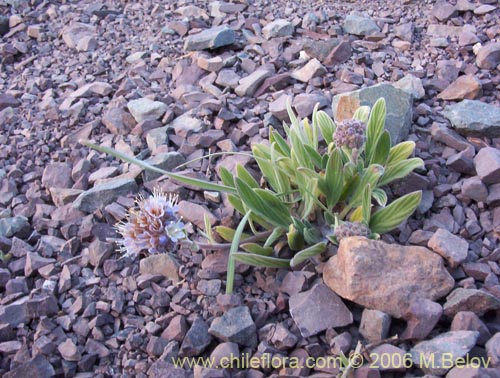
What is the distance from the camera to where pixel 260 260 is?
7.75 ft

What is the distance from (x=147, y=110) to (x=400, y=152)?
1.44 m

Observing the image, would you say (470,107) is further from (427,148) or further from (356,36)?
(356,36)

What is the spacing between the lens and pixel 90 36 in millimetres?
4336

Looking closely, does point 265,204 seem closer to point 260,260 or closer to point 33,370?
point 260,260

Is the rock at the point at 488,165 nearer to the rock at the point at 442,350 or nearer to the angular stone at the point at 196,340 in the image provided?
the rock at the point at 442,350

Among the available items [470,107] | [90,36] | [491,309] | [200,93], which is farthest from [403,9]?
[491,309]

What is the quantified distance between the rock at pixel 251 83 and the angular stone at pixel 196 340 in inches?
59.7

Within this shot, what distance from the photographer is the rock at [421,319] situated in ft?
6.83

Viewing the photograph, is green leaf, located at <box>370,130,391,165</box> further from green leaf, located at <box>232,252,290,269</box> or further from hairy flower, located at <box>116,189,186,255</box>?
hairy flower, located at <box>116,189,186,255</box>

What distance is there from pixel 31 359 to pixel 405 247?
1.42 metres

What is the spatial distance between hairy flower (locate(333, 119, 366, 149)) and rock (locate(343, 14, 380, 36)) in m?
1.61

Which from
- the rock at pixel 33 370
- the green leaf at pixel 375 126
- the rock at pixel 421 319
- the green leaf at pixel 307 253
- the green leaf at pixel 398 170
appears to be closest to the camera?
the rock at pixel 421 319

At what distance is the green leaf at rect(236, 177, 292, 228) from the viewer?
2.42 m

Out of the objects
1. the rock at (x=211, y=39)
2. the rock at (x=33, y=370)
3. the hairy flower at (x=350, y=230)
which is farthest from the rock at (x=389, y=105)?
the rock at (x=33, y=370)
